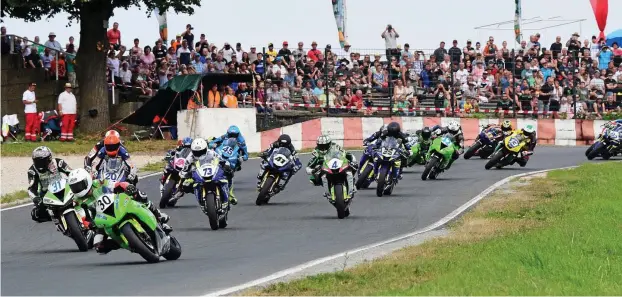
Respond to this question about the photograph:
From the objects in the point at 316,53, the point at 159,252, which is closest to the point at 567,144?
the point at 316,53

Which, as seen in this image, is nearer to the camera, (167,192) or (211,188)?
(211,188)

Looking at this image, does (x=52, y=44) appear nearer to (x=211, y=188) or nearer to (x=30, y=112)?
(x=30, y=112)

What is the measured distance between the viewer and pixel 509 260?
39.7 ft

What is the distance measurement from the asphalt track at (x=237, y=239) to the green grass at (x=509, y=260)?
1025mm

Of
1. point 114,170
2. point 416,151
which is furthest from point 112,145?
point 416,151

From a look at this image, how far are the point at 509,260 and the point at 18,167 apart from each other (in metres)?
16.8

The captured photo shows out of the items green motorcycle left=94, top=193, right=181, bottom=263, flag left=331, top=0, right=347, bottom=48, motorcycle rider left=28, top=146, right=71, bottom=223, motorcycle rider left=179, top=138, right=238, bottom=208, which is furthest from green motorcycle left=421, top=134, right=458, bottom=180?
flag left=331, top=0, right=347, bottom=48

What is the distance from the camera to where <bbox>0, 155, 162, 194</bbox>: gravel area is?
2403 centimetres

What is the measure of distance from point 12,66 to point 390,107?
9.78 m

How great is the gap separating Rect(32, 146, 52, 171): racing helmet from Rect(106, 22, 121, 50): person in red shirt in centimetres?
1715

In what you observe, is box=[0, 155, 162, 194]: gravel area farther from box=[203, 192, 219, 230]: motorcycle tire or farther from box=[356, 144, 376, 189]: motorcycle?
box=[203, 192, 219, 230]: motorcycle tire

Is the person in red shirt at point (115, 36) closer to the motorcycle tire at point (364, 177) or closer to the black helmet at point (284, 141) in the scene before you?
the motorcycle tire at point (364, 177)

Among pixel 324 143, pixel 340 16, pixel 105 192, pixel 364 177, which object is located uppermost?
pixel 340 16

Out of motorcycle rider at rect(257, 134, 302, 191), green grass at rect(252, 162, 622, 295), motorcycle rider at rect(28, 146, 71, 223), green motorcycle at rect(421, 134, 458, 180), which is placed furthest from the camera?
green motorcycle at rect(421, 134, 458, 180)
